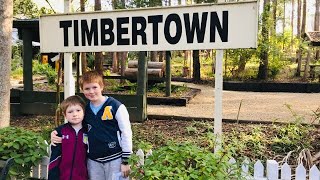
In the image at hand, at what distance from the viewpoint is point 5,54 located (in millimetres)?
4836

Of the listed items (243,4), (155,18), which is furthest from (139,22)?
(243,4)

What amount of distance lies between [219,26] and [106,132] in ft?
5.11

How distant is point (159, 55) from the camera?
3216 cm

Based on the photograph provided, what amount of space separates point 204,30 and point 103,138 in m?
1.53

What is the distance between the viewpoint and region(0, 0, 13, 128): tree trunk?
4766 mm

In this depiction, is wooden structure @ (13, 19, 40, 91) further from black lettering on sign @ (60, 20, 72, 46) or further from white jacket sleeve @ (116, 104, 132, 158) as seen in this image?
white jacket sleeve @ (116, 104, 132, 158)

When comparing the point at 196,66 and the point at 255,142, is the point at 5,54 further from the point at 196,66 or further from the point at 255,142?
the point at 196,66

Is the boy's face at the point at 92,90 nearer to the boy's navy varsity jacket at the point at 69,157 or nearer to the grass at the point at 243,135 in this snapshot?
the boy's navy varsity jacket at the point at 69,157

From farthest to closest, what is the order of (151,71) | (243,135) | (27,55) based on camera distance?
1. (151,71)
2. (27,55)
3. (243,135)

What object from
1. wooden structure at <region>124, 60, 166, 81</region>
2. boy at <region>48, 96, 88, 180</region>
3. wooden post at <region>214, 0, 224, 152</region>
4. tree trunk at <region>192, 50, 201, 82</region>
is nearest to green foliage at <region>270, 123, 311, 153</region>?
wooden post at <region>214, 0, 224, 152</region>

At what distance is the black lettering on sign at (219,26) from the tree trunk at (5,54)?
2650 millimetres

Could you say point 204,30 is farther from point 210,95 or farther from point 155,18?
point 210,95

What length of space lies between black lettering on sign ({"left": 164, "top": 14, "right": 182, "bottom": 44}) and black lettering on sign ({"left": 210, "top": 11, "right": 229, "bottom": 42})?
0.34 metres

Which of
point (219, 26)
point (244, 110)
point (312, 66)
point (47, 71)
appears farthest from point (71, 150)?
point (312, 66)
